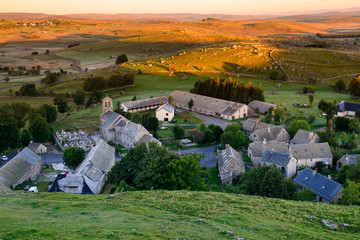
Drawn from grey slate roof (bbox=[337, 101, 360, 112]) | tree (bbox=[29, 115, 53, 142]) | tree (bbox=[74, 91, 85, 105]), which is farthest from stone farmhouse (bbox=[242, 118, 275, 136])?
tree (bbox=[74, 91, 85, 105])

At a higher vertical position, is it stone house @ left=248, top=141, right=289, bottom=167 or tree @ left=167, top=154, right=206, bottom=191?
tree @ left=167, top=154, right=206, bottom=191

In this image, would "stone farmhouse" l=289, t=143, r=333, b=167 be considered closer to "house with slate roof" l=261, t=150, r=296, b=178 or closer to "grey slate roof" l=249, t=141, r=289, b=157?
"grey slate roof" l=249, t=141, r=289, b=157

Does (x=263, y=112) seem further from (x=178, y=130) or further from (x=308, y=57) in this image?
(x=308, y=57)

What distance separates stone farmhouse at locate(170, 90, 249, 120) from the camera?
257ft

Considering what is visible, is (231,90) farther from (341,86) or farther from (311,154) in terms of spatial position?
(311,154)

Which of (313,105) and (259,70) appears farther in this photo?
(259,70)

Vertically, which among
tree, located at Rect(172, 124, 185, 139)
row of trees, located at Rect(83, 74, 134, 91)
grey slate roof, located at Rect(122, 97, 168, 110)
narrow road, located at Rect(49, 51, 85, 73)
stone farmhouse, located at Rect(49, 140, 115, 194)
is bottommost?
tree, located at Rect(172, 124, 185, 139)

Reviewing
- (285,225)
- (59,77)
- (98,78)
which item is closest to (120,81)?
(98,78)

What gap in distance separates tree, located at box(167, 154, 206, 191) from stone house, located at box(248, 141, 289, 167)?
16875 mm

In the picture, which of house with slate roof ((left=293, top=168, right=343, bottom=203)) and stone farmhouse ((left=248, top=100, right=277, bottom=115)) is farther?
stone farmhouse ((left=248, top=100, right=277, bottom=115))

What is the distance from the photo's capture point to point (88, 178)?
127 feet

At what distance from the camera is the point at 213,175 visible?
47000 millimetres

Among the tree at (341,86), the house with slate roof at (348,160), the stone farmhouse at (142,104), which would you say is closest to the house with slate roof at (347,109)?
the tree at (341,86)

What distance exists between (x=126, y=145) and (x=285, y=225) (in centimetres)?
4174
